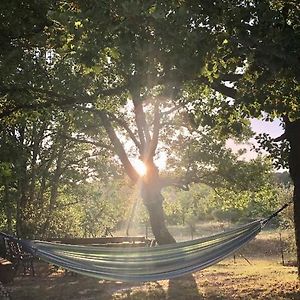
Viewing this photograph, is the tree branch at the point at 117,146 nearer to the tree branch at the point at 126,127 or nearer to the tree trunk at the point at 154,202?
the tree branch at the point at 126,127

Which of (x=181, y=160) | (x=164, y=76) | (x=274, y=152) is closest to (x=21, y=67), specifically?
(x=164, y=76)

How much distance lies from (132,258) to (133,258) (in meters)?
0.02

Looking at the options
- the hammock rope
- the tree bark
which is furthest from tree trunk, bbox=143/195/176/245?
the hammock rope

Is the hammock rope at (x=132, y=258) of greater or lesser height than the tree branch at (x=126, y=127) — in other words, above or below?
below

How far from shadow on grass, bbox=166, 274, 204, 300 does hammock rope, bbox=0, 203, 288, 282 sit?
161 centimetres

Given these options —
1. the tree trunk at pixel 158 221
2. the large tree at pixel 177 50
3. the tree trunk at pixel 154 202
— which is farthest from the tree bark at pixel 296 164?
the tree trunk at pixel 154 202

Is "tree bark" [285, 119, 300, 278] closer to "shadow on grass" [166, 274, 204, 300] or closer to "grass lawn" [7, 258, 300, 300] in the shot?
"grass lawn" [7, 258, 300, 300]

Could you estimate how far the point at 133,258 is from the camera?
5.40 m

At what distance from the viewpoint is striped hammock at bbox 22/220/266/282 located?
5.29m

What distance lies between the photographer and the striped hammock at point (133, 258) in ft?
17.4

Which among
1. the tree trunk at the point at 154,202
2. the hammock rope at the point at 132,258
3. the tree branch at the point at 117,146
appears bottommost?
the hammock rope at the point at 132,258

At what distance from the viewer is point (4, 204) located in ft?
48.1

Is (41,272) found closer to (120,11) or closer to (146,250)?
(146,250)

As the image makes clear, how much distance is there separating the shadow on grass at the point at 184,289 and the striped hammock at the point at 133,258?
1.61 meters
